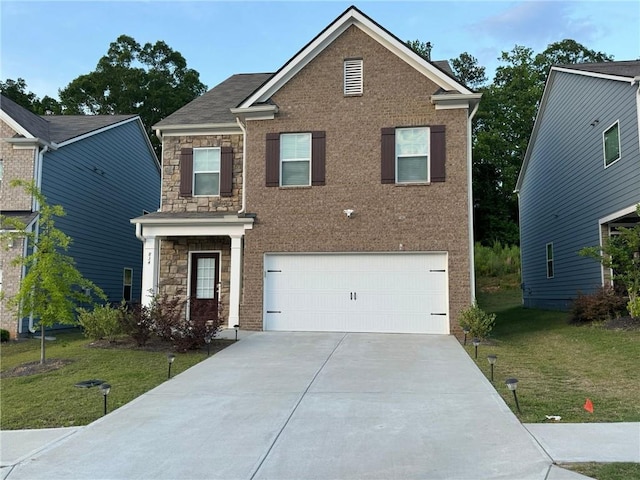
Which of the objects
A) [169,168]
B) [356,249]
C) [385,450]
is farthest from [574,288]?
[385,450]

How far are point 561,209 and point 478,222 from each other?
19.9 m

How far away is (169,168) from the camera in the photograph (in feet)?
52.1

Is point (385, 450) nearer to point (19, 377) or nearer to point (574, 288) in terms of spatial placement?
point (19, 377)

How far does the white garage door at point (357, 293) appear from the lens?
44.5 feet

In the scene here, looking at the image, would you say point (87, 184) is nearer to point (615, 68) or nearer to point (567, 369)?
point (567, 369)

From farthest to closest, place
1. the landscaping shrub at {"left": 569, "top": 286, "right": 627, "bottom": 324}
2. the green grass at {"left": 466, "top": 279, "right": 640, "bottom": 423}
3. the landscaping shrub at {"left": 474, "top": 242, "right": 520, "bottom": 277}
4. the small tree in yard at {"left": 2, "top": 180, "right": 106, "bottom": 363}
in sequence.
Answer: the landscaping shrub at {"left": 474, "top": 242, "right": 520, "bottom": 277} < the landscaping shrub at {"left": 569, "top": 286, "right": 627, "bottom": 324} < the small tree in yard at {"left": 2, "top": 180, "right": 106, "bottom": 363} < the green grass at {"left": 466, "top": 279, "right": 640, "bottom": 423}

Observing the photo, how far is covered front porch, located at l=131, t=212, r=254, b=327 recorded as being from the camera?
14469 mm

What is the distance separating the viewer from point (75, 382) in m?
8.77

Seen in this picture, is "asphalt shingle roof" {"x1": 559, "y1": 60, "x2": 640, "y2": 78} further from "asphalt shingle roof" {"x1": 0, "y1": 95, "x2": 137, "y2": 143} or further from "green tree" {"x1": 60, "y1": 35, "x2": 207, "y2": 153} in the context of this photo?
"green tree" {"x1": 60, "y1": 35, "x2": 207, "y2": 153}

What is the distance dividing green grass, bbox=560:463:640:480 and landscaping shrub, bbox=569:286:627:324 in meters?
9.28

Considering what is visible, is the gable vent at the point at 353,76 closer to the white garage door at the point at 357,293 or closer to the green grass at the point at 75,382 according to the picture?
the white garage door at the point at 357,293

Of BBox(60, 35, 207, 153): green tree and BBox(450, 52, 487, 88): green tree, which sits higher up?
BBox(450, 52, 487, 88): green tree

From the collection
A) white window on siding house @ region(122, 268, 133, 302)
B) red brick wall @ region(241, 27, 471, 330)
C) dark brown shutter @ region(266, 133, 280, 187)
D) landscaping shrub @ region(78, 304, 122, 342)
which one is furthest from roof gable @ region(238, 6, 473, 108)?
white window on siding house @ region(122, 268, 133, 302)

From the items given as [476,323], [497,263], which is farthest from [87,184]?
[497,263]
